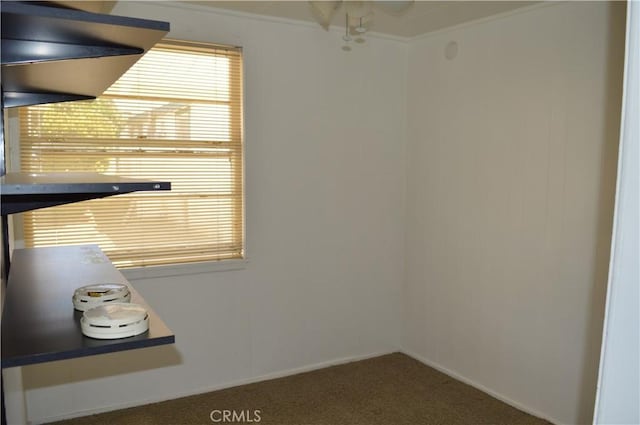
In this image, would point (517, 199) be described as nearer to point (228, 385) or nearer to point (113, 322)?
point (228, 385)

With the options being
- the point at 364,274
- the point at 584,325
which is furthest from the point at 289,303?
the point at 584,325

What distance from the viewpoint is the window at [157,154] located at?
2.93 m

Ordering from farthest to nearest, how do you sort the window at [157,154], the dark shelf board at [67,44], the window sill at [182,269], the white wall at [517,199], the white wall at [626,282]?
the window sill at [182,269] < the window at [157,154] < the white wall at [517,199] < the dark shelf board at [67,44] < the white wall at [626,282]

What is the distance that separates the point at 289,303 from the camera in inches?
145

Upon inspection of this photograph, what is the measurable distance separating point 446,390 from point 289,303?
1.19m

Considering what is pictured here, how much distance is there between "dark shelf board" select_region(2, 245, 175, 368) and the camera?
37.2 inches

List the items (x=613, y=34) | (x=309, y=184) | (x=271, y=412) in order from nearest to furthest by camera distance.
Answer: (x=613, y=34) < (x=271, y=412) < (x=309, y=184)

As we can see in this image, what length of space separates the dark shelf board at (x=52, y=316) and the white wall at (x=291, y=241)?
1473 mm

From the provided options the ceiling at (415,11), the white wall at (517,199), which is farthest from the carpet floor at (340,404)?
the ceiling at (415,11)

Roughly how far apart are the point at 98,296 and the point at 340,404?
7.76 feet

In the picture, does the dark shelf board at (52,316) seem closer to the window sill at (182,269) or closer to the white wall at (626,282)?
the white wall at (626,282)

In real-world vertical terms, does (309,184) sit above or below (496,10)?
below

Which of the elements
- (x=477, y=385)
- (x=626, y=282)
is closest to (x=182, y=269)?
(x=477, y=385)

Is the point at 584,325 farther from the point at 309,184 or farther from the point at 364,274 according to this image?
the point at 309,184
